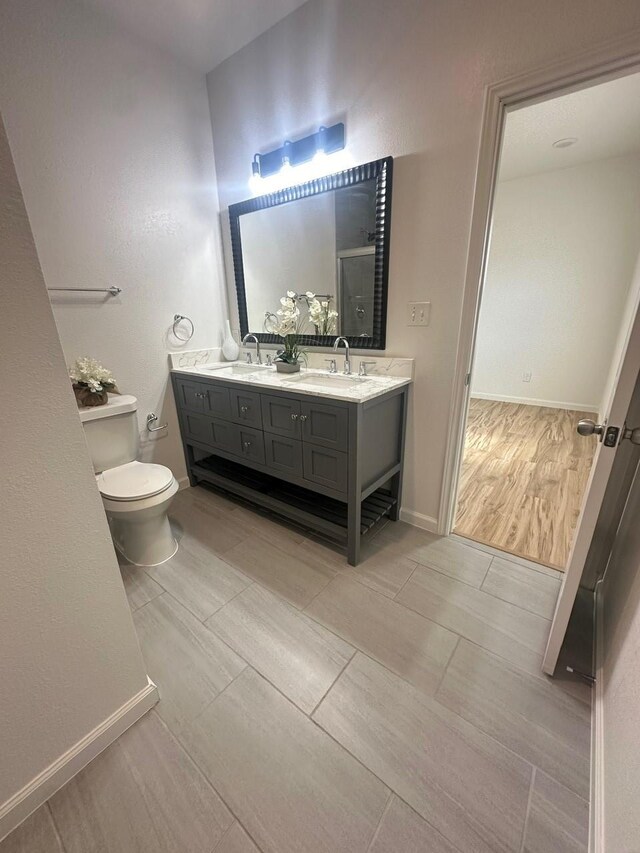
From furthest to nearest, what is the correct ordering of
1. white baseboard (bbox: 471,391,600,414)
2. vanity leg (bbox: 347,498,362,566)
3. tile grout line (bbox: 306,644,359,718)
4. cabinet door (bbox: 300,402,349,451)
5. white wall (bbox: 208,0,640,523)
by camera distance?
white baseboard (bbox: 471,391,600,414), vanity leg (bbox: 347,498,362,566), cabinet door (bbox: 300,402,349,451), white wall (bbox: 208,0,640,523), tile grout line (bbox: 306,644,359,718)

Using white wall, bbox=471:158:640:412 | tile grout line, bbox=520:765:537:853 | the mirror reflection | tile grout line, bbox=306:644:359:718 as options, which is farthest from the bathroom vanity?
white wall, bbox=471:158:640:412

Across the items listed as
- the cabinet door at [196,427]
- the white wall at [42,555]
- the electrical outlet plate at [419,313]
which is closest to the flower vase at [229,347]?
the cabinet door at [196,427]

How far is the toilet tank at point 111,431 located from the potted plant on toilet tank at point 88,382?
0.04 metres

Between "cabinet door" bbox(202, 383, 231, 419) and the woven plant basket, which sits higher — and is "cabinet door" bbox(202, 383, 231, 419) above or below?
below

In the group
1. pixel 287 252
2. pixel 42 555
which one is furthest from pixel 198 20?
pixel 42 555

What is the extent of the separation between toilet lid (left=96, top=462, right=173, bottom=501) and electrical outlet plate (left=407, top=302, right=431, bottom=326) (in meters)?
1.49

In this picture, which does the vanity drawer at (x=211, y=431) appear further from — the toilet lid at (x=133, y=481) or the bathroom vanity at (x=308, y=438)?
the toilet lid at (x=133, y=481)

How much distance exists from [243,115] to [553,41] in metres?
1.64

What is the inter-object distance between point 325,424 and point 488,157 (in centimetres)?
130

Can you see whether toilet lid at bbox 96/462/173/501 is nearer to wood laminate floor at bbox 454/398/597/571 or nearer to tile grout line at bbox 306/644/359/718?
tile grout line at bbox 306/644/359/718

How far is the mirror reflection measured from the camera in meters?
1.87

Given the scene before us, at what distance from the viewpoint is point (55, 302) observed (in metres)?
1.79

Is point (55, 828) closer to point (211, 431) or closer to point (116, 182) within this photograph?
point (211, 431)

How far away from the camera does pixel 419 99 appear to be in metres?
1.51
